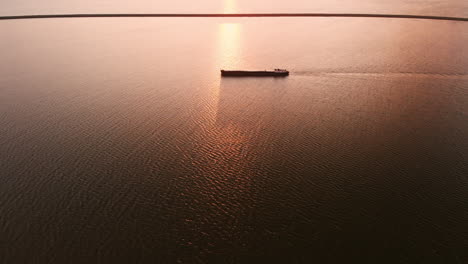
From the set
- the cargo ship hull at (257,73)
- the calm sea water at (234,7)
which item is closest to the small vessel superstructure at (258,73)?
the cargo ship hull at (257,73)

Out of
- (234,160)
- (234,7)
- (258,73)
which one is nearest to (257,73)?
(258,73)

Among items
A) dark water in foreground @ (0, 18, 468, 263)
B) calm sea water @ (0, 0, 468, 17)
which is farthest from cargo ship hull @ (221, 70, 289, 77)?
calm sea water @ (0, 0, 468, 17)

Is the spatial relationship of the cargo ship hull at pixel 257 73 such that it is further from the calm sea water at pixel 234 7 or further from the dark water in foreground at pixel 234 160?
the calm sea water at pixel 234 7

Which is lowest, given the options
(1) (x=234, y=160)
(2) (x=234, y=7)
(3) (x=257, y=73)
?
(1) (x=234, y=160)

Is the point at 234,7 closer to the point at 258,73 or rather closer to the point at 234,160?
the point at 258,73

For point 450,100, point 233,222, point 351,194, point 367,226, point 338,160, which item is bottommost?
point 233,222

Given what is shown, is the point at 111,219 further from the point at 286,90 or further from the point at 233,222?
the point at 286,90

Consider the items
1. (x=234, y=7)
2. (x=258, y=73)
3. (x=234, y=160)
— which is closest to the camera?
(x=234, y=160)

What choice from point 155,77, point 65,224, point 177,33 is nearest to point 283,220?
point 65,224

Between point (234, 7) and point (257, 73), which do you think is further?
point (234, 7)
